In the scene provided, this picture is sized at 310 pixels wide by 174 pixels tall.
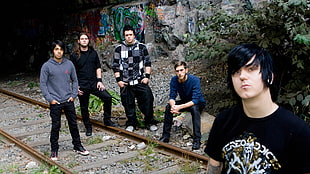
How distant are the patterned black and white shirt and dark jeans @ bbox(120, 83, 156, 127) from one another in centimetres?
16

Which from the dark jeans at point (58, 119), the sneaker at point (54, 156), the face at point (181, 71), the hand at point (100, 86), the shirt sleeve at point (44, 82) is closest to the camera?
the shirt sleeve at point (44, 82)

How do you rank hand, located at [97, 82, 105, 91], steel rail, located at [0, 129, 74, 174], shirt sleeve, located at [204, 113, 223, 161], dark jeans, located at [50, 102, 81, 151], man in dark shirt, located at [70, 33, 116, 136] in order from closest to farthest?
shirt sleeve, located at [204, 113, 223, 161] → steel rail, located at [0, 129, 74, 174] → dark jeans, located at [50, 102, 81, 151] → man in dark shirt, located at [70, 33, 116, 136] → hand, located at [97, 82, 105, 91]

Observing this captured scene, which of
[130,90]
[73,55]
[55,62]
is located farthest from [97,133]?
[55,62]

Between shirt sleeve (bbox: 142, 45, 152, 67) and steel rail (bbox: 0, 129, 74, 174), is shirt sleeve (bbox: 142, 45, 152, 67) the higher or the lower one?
the higher one

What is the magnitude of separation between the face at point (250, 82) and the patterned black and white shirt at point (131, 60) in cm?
507

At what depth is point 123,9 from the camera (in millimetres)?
16500

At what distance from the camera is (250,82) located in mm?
1808

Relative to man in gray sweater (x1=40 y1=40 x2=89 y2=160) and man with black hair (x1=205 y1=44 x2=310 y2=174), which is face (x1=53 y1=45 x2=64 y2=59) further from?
man with black hair (x1=205 y1=44 x2=310 y2=174)

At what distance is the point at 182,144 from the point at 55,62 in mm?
2345

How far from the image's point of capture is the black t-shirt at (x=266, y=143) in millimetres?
1735

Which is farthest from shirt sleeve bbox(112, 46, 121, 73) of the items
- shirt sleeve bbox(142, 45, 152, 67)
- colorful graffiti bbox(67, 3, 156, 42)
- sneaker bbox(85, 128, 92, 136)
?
colorful graffiti bbox(67, 3, 156, 42)

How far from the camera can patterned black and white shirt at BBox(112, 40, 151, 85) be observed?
22.4 feet

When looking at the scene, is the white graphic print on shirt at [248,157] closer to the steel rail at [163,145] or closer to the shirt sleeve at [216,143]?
the shirt sleeve at [216,143]

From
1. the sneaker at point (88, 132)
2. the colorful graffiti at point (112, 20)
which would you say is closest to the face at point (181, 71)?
the sneaker at point (88, 132)
